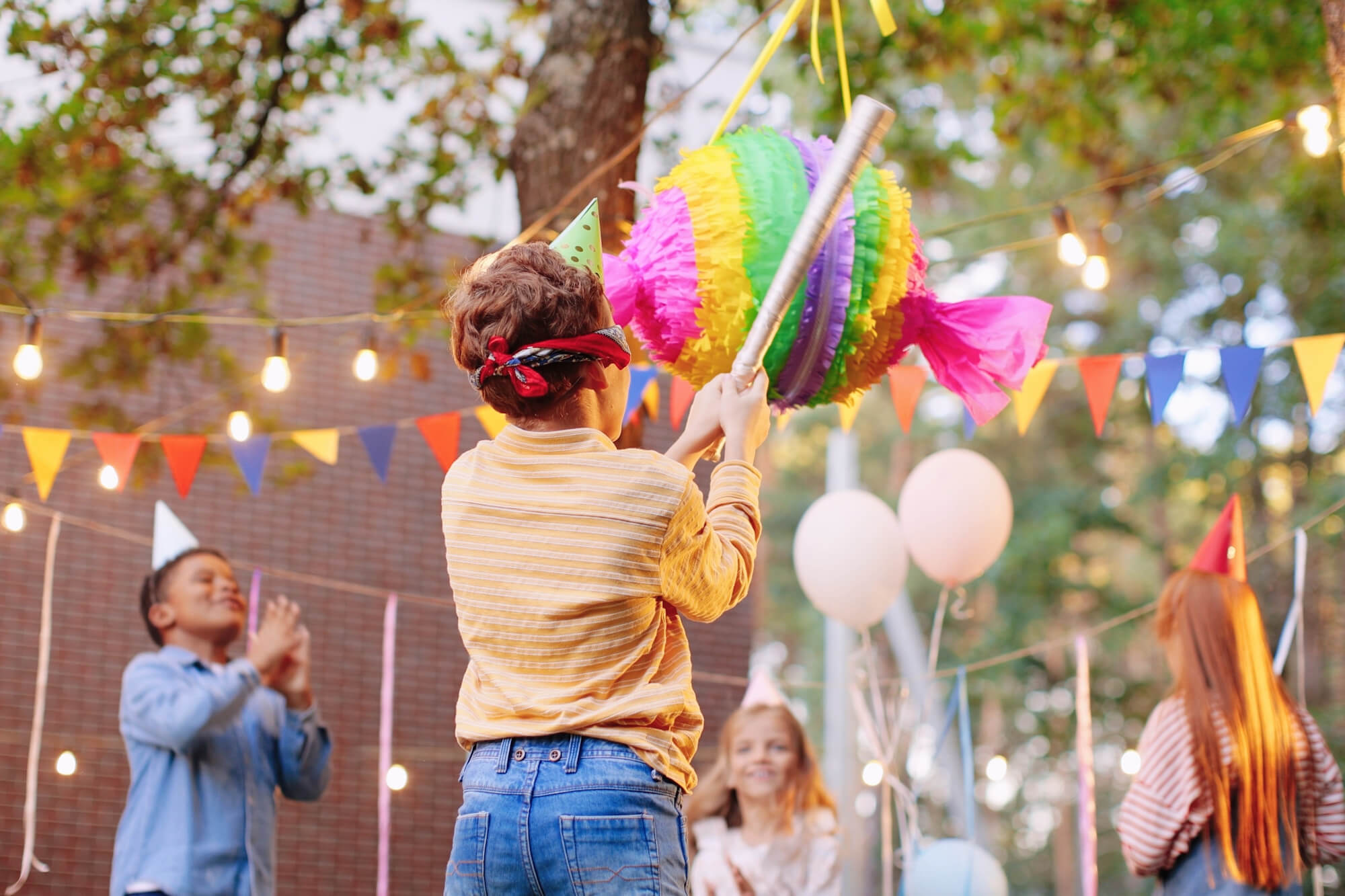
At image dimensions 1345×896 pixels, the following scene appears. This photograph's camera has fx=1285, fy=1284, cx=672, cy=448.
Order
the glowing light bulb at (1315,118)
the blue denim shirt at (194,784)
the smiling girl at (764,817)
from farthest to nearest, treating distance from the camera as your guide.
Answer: the smiling girl at (764,817)
the glowing light bulb at (1315,118)
the blue denim shirt at (194,784)

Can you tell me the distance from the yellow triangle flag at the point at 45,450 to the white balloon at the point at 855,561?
2.40 m

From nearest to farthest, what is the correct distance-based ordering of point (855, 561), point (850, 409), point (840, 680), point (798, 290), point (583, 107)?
point (798, 290) → point (850, 409) → point (583, 107) → point (855, 561) → point (840, 680)

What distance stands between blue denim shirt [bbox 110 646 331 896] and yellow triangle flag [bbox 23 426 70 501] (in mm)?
738

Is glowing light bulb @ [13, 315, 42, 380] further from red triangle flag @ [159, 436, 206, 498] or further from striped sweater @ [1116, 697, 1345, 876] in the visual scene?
striped sweater @ [1116, 697, 1345, 876]

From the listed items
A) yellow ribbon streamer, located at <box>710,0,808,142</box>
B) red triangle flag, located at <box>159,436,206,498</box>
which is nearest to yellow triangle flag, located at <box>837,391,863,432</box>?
yellow ribbon streamer, located at <box>710,0,808,142</box>

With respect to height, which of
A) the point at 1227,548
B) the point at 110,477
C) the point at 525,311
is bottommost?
the point at 525,311

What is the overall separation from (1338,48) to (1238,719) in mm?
1433

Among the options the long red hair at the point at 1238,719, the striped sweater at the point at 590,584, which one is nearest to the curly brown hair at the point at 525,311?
the striped sweater at the point at 590,584

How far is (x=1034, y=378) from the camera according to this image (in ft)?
12.1

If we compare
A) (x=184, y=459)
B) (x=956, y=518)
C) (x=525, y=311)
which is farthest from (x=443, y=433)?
(x=525, y=311)

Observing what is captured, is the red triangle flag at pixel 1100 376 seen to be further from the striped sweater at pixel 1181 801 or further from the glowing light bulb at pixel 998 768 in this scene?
the glowing light bulb at pixel 998 768

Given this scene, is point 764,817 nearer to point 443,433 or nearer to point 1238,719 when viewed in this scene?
point 443,433

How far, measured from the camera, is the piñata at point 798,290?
174 cm

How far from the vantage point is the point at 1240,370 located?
3396mm
